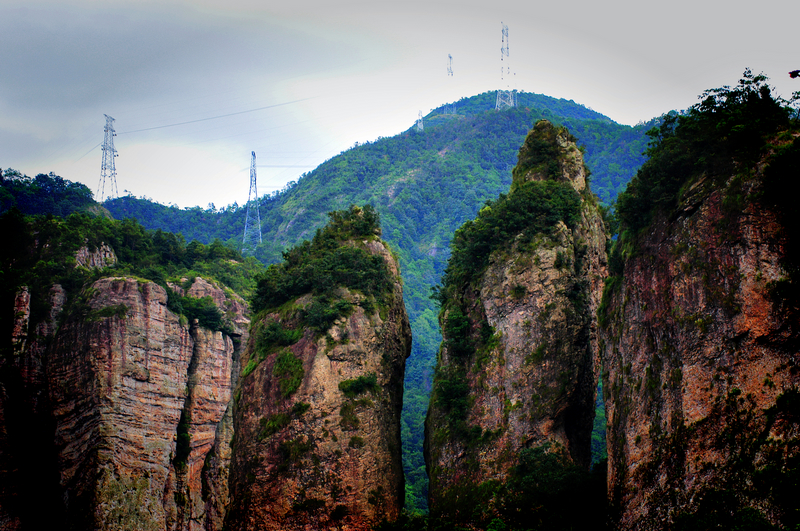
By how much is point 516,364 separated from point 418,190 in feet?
355

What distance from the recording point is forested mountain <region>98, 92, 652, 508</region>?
11831 centimetres

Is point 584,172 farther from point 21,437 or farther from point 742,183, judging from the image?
point 21,437

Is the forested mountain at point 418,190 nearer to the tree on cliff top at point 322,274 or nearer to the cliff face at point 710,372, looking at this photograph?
the tree on cliff top at point 322,274

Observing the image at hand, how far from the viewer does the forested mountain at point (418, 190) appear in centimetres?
11831

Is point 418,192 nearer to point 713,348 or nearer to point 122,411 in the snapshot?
point 122,411

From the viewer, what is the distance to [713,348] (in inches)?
936

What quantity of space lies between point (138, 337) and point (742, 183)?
44.5 m

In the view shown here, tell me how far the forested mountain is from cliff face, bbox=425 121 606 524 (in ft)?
186

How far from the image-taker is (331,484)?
108 feet

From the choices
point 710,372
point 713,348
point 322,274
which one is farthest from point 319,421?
point 713,348

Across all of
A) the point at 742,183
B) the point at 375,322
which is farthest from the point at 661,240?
the point at 375,322

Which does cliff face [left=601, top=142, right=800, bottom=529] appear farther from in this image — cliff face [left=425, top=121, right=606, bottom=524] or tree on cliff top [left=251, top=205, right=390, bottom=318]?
tree on cliff top [left=251, top=205, right=390, bottom=318]

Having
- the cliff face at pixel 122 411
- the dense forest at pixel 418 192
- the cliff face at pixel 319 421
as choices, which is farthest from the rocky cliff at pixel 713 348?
the dense forest at pixel 418 192

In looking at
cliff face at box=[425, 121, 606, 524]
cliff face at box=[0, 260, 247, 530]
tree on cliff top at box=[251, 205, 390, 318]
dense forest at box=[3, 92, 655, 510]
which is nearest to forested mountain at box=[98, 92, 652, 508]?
dense forest at box=[3, 92, 655, 510]
